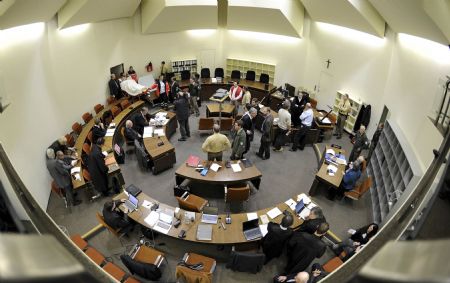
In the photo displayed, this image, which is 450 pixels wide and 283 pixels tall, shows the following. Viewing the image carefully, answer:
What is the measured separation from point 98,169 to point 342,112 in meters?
8.49

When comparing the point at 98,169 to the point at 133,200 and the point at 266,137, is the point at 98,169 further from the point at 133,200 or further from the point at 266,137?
the point at 266,137

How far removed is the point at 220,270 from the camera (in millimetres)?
5816

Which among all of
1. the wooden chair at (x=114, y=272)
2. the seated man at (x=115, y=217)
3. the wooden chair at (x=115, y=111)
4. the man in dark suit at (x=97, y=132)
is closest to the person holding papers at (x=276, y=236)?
the wooden chair at (x=114, y=272)

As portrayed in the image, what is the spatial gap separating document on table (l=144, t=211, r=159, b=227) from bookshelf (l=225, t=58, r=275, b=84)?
32.1ft

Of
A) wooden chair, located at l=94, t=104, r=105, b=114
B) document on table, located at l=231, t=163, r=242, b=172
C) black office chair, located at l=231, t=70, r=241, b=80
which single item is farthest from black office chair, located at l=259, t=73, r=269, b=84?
wooden chair, located at l=94, t=104, r=105, b=114

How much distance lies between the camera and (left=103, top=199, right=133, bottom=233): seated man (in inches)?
227

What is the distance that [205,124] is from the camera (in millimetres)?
10312

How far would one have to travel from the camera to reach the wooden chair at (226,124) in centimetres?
1048

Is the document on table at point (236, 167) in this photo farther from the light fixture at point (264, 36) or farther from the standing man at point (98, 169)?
the light fixture at point (264, 36)

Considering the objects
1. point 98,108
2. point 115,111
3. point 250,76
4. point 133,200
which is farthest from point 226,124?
point 133,200

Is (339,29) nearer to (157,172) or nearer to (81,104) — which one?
(157,172)

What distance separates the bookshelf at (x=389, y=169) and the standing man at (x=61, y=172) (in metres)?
7.16

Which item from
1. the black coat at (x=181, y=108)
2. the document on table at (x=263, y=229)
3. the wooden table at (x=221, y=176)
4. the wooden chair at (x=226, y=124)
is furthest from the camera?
the wooden chair at (x=226, y=124)

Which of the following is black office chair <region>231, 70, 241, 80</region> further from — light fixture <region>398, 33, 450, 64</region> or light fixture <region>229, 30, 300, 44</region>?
light fixture <region>398, 33, 450, 64</region>
